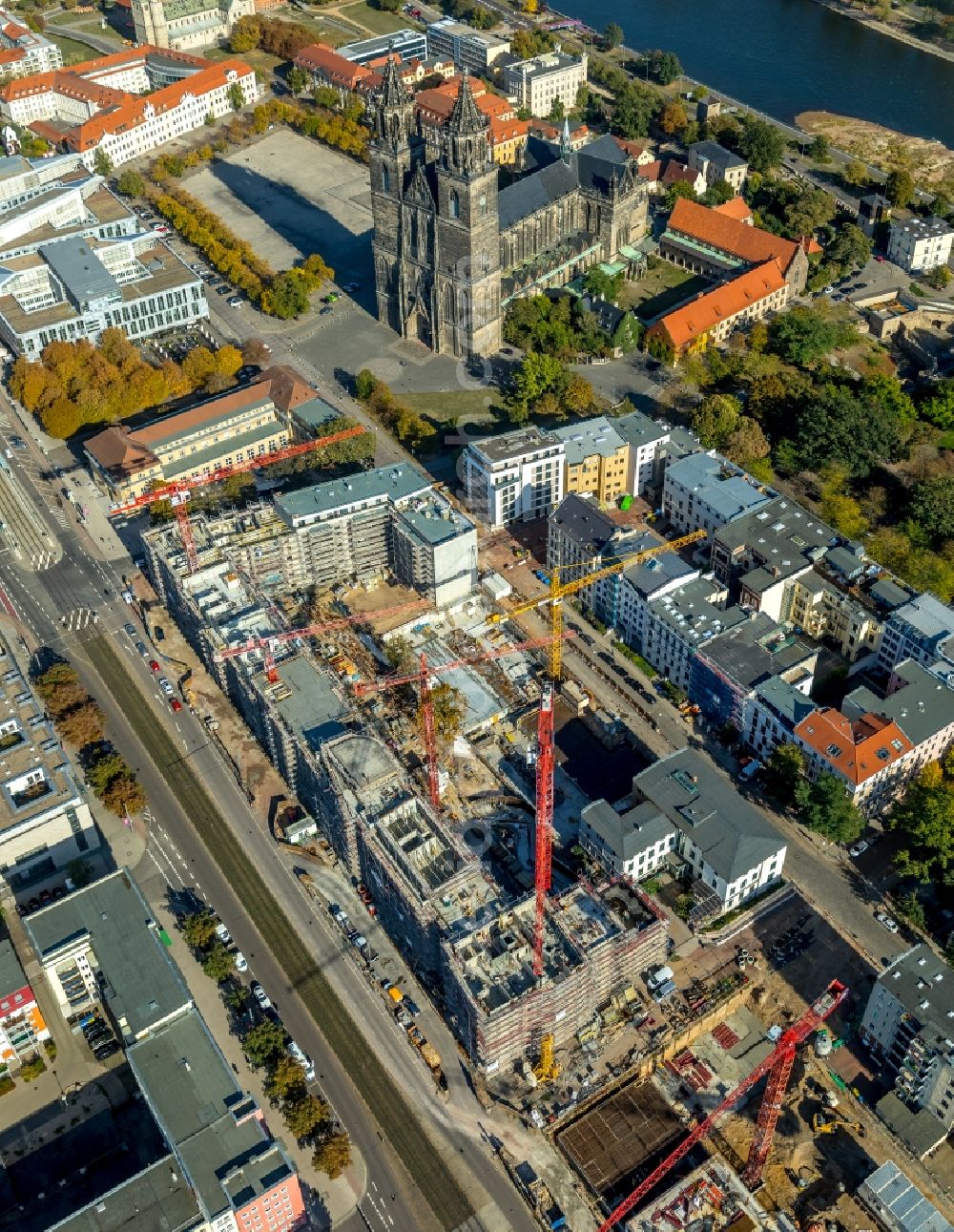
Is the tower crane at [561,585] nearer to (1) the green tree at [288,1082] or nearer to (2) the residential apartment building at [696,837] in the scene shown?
(2) the residential apartment building at [696,837]

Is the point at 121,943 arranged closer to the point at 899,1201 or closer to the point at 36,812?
the point at 36,812

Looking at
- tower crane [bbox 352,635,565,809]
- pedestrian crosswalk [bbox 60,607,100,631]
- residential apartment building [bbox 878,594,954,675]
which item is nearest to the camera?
tower crane [bbox 352,635,565,809]

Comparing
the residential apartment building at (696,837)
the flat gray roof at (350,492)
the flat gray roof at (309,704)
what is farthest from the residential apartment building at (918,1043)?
the flat gray roof at (350,492)

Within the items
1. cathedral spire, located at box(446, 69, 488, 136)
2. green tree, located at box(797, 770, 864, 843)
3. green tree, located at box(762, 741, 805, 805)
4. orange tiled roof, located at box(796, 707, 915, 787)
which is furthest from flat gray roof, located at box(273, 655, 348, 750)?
cathedral spire, located at box(446, 69, 488, 136)

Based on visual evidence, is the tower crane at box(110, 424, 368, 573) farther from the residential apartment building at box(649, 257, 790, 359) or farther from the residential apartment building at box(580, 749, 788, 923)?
the residential apartment building at box(580, 749, 788, 923)

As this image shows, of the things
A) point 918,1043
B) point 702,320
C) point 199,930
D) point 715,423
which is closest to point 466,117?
point 702,320

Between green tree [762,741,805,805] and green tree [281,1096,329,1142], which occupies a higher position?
green tree [762,741,805,805]
